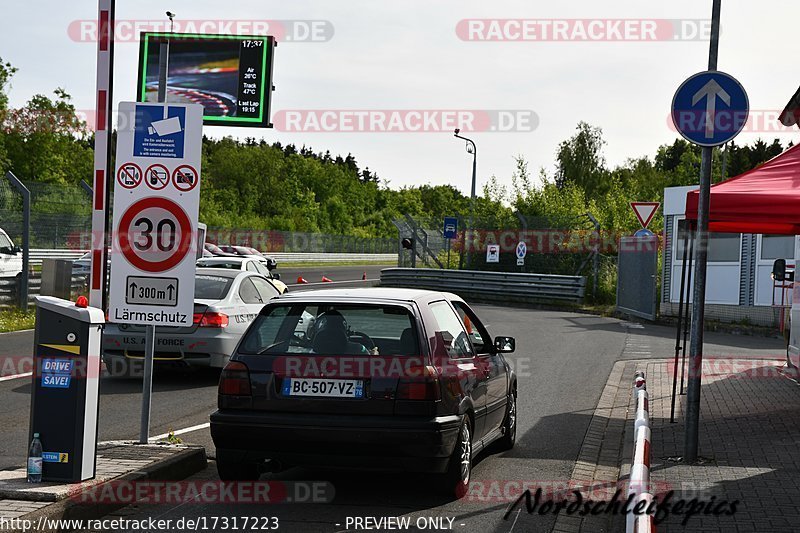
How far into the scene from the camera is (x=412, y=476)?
25.7 ft

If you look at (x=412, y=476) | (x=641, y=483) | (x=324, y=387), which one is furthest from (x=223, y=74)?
(x=641, y=483)

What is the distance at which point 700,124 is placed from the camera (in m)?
8.71

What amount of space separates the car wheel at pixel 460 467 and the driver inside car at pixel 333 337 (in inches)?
34.7

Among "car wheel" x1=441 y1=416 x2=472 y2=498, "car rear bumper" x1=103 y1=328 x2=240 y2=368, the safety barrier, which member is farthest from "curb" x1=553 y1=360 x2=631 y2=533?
"car rear bumper" x1=103 y1=328 x2=240 y2=368

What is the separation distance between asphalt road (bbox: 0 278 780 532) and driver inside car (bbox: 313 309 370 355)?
1020 mm

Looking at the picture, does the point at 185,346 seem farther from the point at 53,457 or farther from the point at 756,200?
the point at 756,200

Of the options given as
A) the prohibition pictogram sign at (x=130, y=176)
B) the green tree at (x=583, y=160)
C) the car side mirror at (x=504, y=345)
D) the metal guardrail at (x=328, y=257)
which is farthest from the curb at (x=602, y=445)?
the green tree at (x=583, y=160)

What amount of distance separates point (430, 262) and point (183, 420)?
3319cm

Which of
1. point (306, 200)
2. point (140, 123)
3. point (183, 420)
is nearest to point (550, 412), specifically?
point (183, 420)

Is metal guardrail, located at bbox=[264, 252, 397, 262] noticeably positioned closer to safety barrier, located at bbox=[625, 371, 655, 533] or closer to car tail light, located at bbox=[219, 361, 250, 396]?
car tail light, located at bbox=[219, 361, 250, 396]

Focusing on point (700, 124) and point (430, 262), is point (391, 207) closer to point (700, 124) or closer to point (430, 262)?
Result: point (430, 262)

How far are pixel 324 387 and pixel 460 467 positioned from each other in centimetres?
110

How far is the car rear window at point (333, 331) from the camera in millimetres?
7051

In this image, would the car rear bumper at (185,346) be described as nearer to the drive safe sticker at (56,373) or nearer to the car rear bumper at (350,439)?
the car rear bumper at (350,439)
